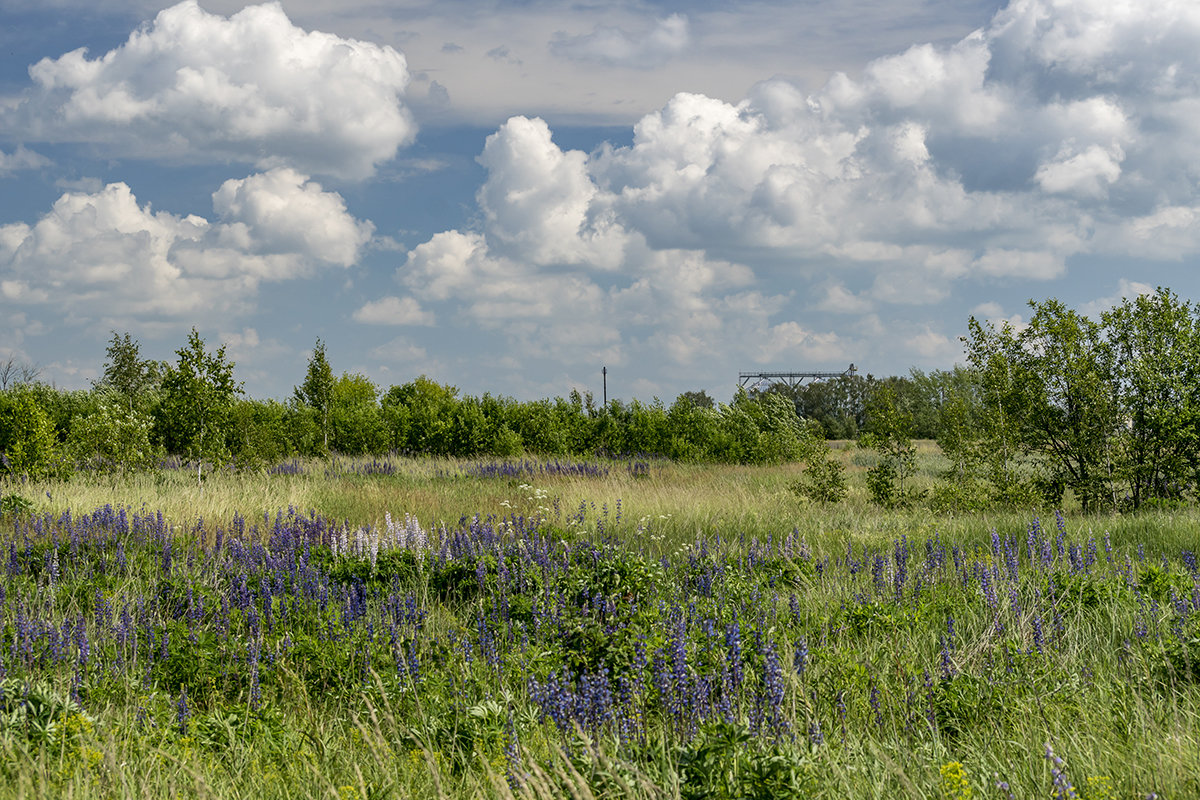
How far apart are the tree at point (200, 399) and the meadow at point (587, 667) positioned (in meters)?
6.75

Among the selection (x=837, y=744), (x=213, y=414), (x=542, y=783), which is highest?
(x=213, y=414)

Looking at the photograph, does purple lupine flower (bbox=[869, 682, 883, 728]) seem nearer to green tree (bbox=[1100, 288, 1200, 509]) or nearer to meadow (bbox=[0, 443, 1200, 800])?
meadow (bbox=[0, 443, 1200, 800])

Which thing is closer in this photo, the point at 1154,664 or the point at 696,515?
the point at 1154,664

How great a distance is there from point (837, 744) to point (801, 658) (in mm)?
407

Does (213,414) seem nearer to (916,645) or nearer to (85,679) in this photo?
(85,679)

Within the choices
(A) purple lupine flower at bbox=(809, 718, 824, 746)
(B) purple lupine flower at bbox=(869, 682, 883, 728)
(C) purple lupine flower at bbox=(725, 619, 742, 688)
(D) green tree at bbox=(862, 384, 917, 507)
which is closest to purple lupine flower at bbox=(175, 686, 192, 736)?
(C) purple lupine flower at bbox=(725, 619, 742, 688)

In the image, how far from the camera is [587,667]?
15.0 ft

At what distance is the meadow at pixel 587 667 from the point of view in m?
3.32

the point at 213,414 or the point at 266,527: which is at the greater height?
the point at 213,414

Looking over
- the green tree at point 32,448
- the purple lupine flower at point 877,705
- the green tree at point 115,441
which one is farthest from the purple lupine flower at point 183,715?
the green tree at point 32,448

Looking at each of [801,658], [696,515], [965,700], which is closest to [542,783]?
Result: [801,658]

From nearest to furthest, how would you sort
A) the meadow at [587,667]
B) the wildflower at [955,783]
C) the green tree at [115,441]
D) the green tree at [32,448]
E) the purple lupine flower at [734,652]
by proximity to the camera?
1. the wildflower at [955,783]
2. the meadow at [587,667]
3. the purple lupine flower at [734,652]
4. the green tree at [115,441]
5. the green tree at [32,448]

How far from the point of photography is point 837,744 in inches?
155

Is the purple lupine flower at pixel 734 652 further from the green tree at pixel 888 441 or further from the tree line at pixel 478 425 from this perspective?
the tree line at pixel 478 425
